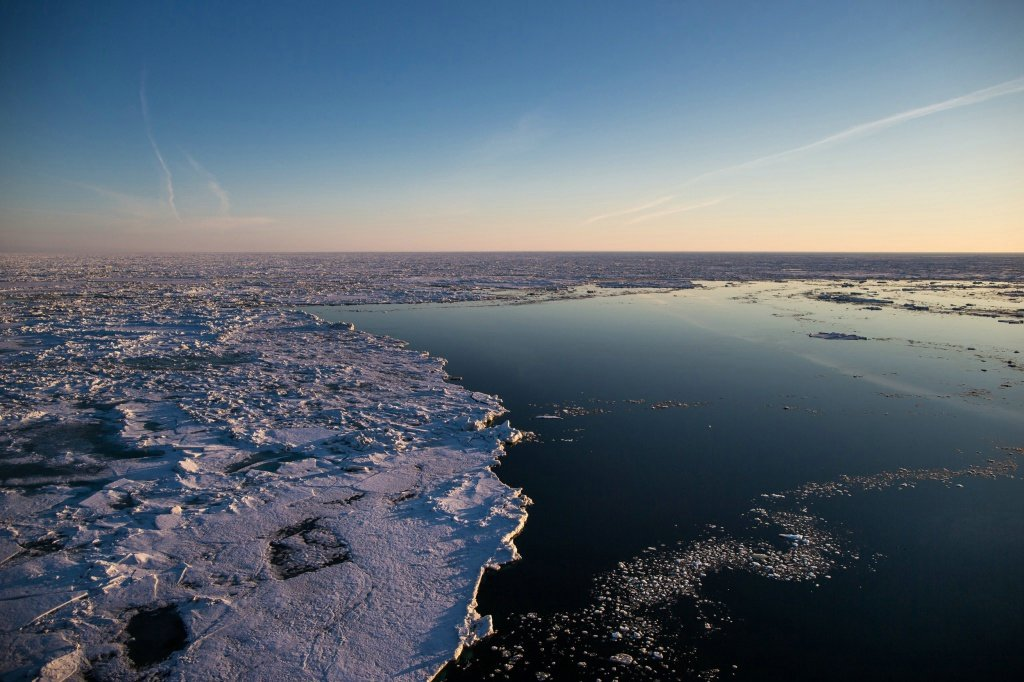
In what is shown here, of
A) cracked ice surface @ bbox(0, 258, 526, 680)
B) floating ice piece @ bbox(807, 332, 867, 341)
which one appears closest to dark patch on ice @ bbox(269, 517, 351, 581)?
cracked ice surface @ bbox(0, 258, 526, 680)

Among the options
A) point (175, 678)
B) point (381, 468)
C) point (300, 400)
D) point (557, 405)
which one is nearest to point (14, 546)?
point (175, 678)

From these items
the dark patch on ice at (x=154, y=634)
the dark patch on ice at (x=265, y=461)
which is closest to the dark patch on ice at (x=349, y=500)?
the dark patch on ice at (x=265, y=461)

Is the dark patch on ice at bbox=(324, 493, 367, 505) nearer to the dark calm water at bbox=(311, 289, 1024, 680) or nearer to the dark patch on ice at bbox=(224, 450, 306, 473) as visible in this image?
the dark patch on ice at bbox=(224, 450, 306, 473)

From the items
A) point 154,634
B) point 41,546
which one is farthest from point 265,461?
point 154,634

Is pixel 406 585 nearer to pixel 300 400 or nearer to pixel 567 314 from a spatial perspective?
pixel 300 400

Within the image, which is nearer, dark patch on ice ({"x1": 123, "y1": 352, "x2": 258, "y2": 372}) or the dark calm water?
the dark calm water

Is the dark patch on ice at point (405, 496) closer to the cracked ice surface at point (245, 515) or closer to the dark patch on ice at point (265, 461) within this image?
the cracked ice surface at point (245, 515)
